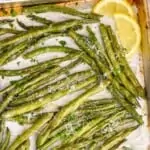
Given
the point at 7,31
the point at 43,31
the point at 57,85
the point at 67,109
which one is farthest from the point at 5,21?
the point at 67,109

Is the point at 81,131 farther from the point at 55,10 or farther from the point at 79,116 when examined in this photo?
the point at 55,10

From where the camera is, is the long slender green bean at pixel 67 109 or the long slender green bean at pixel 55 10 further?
the long slender green bean at pixel 55 10

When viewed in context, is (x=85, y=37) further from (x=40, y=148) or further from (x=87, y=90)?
(x=40, y=148)

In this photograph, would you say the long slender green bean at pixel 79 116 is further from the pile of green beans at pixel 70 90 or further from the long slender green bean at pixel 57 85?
the long slender green bean at pixel 57 85

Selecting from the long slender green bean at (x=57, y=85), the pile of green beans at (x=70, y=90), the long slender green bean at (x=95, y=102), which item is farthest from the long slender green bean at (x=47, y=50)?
the long slender green bean at (x=95, y=102)

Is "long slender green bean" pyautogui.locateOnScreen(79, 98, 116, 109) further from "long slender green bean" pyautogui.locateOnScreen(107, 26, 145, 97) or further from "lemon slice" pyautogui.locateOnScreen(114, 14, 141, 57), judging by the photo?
"lemon slice" pyautogui.locateOnScreen(114, 14, 141, 57)

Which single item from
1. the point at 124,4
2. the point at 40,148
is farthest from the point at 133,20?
the point at 40,148
